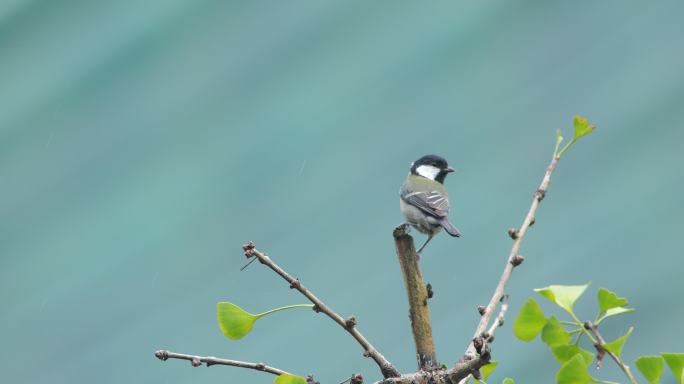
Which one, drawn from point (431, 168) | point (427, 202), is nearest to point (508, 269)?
point (427, 202)

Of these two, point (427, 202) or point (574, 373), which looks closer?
point (574, 373)

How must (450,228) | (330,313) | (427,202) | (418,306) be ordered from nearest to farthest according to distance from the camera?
(330,313) < (418,306) < (450,228) < (427,202)

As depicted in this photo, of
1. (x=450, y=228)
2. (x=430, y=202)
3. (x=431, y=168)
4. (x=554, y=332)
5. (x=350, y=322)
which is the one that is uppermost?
(x=431, y=168)

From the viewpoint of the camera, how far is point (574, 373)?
1.15 metres

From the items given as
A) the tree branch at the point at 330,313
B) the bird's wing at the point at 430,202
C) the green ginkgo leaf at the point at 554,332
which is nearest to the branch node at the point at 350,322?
the tree branch at the point at 330,313

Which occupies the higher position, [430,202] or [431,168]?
[431,168]

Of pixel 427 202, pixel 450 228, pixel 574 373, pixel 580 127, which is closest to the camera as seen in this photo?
pixel 574 373

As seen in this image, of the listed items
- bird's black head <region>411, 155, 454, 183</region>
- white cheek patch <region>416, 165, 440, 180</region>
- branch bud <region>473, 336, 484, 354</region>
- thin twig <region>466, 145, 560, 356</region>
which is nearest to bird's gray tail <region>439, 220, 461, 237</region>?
bird's black head <region>411, 155, 454, 183</region>

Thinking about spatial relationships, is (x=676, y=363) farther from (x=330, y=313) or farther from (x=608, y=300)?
(x=330, y=313)

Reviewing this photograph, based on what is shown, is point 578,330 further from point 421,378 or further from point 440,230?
point 440,230

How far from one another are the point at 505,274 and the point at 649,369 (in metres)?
0.32

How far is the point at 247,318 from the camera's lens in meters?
1.41

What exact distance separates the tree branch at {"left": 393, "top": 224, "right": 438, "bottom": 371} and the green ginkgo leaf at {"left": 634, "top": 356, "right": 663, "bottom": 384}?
1.14 feet

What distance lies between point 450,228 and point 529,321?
2220mm
